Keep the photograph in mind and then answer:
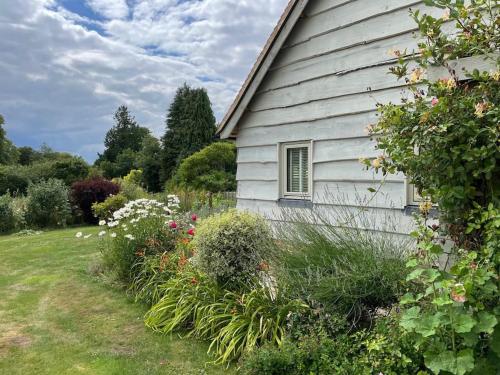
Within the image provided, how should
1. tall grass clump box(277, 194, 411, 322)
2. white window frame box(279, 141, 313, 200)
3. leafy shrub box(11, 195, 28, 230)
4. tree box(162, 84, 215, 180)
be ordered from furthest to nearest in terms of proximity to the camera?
tree box(162, 84, 215, 180) < leafy shrub box(11, 195, 28, 230) < white window frame box(279, 141, 313, 200) < tall grass clump box(277, 194, 411, 322)

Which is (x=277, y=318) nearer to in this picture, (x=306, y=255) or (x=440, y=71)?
(x=306, y=255)

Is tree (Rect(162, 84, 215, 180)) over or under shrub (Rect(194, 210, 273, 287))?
over

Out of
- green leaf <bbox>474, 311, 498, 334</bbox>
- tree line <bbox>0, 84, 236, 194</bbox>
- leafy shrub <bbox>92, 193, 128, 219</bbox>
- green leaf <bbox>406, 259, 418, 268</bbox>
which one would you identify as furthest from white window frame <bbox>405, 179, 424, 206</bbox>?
leafy shrub <bbox>92, 193, 128, 219</bbox>

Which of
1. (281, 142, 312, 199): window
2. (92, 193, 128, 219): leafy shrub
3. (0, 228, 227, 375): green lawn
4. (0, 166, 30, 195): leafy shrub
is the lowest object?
(0, 228, 227, 375): green lawn

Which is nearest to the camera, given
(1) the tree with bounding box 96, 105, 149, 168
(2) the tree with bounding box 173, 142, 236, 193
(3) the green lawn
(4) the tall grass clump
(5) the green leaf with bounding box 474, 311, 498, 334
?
(5) the green leaf with bounding box 474, 311, 498, 334

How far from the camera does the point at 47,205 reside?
683 inches

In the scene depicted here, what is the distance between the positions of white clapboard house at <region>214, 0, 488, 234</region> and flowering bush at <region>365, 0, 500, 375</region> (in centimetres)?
152

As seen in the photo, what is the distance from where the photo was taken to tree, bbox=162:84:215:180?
40.0m

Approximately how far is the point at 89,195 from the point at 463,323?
18139 millimetres

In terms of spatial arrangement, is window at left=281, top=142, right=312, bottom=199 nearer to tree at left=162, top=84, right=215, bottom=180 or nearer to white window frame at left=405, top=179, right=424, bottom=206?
white window frame at left=405, top=179, right=424, bottom=206

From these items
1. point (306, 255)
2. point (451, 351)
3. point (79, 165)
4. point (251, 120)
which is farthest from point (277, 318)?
point (79, 165)

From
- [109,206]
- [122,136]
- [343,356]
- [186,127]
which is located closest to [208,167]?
[186,127]

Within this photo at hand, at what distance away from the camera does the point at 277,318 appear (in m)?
4.29

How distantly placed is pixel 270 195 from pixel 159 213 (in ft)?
7.72
